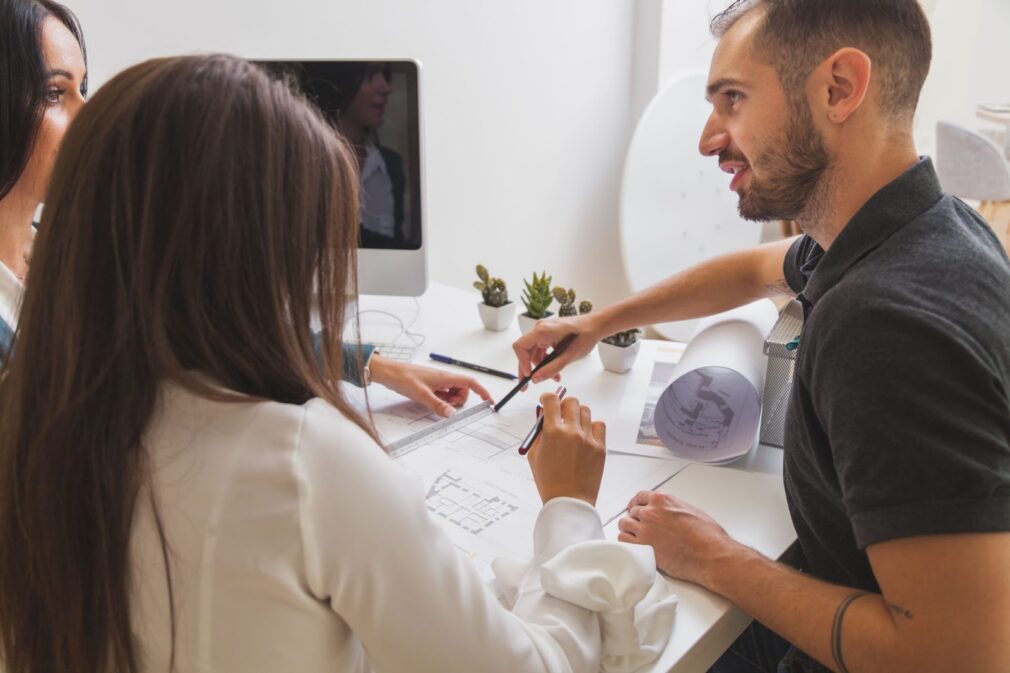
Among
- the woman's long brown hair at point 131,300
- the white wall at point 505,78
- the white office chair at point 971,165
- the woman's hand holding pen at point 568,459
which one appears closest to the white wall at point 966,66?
the white office chair at point 971,165

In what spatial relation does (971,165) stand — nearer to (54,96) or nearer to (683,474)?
(683,474)

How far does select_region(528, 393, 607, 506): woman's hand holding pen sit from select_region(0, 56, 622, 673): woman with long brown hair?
11.2 inches

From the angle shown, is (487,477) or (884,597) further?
(487,477)

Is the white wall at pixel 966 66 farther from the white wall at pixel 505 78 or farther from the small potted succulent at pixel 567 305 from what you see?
the small potted succulent at pixel 567 305

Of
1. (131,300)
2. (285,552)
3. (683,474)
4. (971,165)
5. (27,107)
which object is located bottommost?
(683,474)

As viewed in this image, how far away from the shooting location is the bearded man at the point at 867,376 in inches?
25.3

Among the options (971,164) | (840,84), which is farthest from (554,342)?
(971,164)

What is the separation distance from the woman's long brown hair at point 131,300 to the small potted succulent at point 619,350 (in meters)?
0.83

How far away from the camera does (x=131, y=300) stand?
21.1 inches

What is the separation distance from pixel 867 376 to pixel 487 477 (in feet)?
1.70

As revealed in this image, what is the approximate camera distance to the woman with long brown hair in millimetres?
528

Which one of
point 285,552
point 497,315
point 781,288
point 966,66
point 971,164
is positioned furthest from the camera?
point 966,66

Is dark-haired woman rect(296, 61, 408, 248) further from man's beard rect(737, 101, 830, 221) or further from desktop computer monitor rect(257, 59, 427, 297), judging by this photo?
man's beard rect(737, 101, 830, 221)

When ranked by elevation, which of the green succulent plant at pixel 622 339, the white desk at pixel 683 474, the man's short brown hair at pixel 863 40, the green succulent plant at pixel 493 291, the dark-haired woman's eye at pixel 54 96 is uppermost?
the man's short brown hair at pixel 863 40
